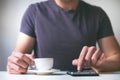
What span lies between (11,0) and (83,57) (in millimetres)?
1600

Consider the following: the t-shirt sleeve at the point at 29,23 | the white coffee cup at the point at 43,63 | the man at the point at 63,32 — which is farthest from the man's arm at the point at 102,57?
the t-shirt sleeve at the point at 29,23

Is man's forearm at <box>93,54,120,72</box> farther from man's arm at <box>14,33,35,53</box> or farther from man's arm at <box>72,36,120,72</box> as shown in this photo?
man's arm at <box>14,33,35,53</box>

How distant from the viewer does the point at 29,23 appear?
1.53 m

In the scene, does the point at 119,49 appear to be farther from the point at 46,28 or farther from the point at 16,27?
the point at 16,27

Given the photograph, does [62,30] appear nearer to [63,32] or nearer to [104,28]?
[63,32]

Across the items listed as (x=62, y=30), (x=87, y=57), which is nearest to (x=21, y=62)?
(x=87, y=57)

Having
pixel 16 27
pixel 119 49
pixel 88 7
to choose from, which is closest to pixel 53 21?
pixel 88 7

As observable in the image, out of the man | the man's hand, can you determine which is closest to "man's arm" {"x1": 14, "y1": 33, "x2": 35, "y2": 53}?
the man

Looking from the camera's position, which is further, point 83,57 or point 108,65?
point 108,65

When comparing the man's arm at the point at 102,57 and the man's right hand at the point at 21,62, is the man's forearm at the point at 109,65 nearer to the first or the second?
the man's arm at the point at 102,57

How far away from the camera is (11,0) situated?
247cm

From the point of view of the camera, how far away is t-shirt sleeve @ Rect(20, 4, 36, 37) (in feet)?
4.93

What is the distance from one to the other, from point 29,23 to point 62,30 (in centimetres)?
19

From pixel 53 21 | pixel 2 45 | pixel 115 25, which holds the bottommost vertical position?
pixel 2 45
